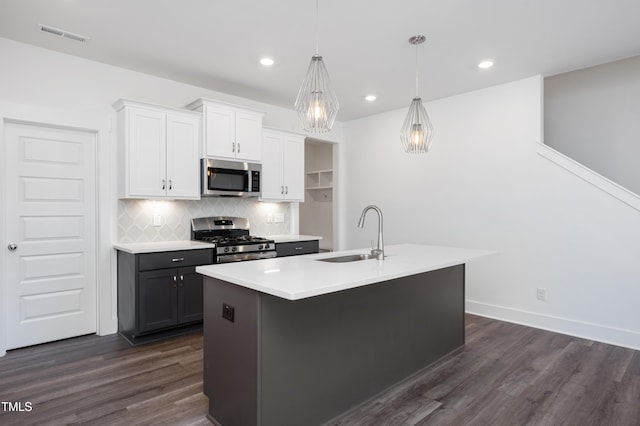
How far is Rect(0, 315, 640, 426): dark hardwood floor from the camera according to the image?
2.14 meters

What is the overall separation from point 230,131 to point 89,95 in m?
1.37

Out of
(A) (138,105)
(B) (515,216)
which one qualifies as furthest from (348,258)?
(A) (138,105)

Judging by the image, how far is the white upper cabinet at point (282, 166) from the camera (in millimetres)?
4543

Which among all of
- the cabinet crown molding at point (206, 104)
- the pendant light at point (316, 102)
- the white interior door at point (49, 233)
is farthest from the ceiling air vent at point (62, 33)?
the pendant light at point (316, 102)

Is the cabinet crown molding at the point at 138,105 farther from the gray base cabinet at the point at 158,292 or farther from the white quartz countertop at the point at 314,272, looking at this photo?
the white quartz countertop at the point at 314,272

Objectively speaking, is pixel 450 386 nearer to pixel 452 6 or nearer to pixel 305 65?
pixel 452 6

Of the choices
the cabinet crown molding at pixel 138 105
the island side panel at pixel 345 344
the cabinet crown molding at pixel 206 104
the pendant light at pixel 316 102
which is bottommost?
the island side panel at pixel 345 344

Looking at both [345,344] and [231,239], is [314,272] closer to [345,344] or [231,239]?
[345,344]

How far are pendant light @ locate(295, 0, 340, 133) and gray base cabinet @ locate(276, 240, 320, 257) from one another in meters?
2.37

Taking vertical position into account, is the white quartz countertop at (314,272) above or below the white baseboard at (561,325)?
above

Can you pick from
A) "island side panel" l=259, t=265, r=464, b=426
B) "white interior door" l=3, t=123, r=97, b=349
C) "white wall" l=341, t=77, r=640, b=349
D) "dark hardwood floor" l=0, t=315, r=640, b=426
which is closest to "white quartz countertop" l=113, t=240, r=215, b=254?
"white interior door" l=3, t=123, r=97, b=349

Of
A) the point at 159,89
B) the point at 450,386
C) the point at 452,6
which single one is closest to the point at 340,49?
the point at 452,6

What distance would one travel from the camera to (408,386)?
2.52m

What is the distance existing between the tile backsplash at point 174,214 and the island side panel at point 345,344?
257 centimetres
